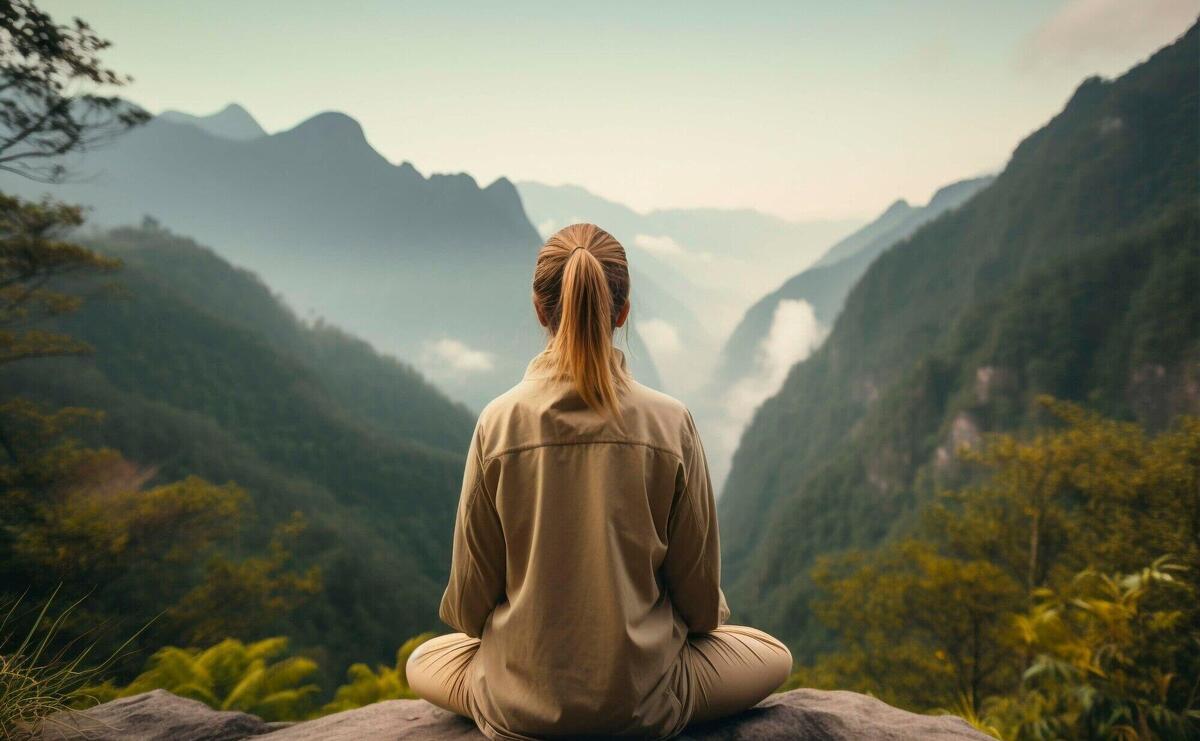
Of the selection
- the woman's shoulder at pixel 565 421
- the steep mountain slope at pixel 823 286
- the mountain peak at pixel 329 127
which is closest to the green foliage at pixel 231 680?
the woman's shoulder at pixel 565 421

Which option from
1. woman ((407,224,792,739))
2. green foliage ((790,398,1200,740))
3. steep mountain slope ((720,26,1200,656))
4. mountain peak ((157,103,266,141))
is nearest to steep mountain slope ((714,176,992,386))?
steep mountain slope ((720,26,1200,656))

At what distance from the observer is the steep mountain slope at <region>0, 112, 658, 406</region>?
306ft

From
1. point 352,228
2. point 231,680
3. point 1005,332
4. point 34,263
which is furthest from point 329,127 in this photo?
point 231,680

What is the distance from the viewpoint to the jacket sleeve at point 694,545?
1.69 m

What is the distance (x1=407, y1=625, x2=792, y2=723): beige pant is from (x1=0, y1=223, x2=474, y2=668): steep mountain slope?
26021mm

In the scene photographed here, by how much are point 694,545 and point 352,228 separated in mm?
116864

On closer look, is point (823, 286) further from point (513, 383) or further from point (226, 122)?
point (513, 383)

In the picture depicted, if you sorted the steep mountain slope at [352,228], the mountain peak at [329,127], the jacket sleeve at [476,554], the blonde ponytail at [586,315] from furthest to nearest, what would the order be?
1. the mountain peak at [329,127]
2. the steep mountain slope at [352,228]
3. the jacket sleeve at [476,554]
4. the blonde ponytail at [586,315]

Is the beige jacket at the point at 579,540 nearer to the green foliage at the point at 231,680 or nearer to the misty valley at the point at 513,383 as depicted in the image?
the misty valley at the point at 513,383

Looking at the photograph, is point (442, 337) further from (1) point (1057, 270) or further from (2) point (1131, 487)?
(2) point (1131, 487)

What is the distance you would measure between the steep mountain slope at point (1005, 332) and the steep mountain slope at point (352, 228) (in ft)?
152

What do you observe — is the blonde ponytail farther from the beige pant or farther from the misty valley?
the beige pant

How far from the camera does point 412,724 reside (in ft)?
7.56

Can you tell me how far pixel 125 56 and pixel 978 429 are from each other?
5844cm
